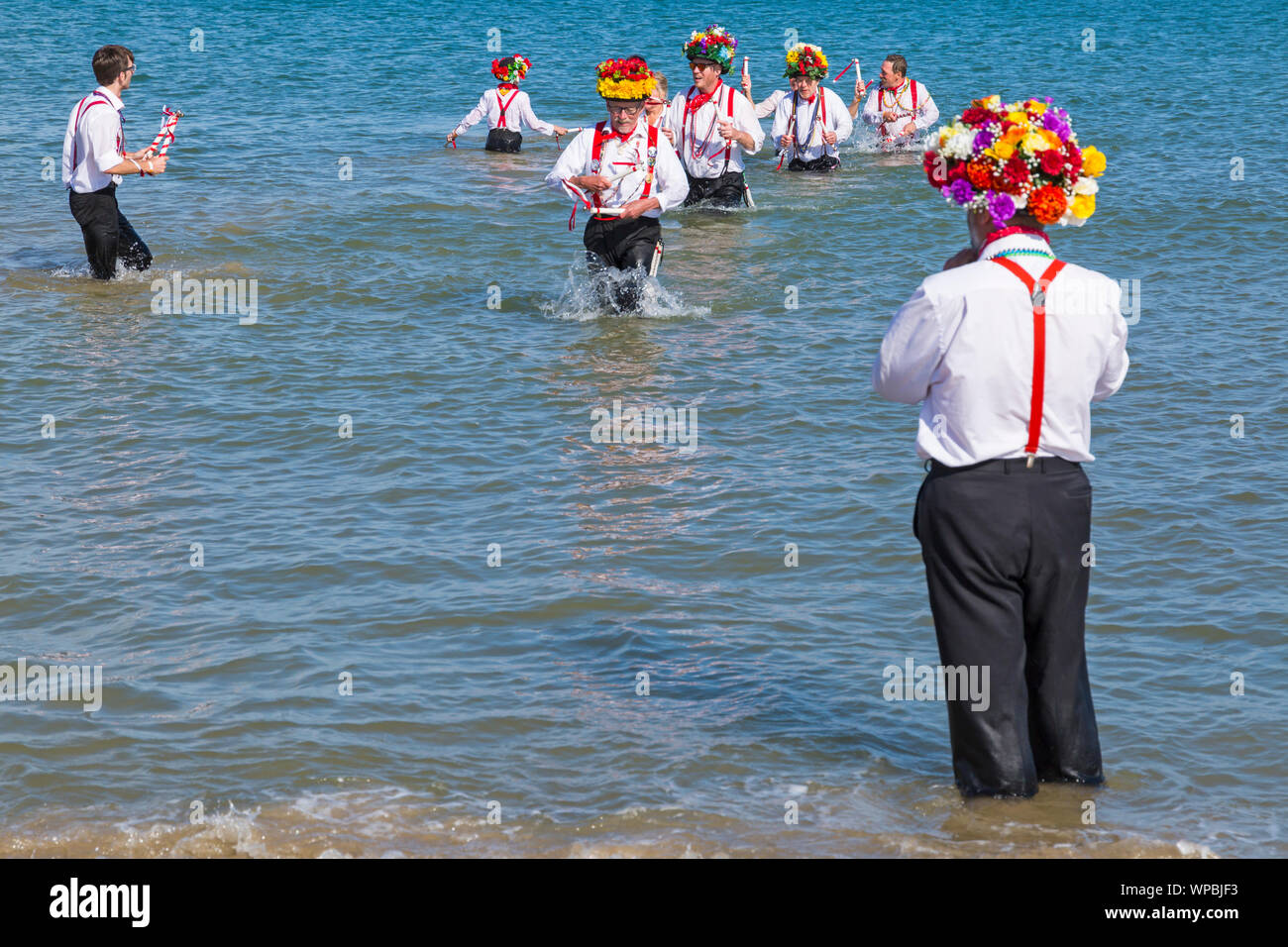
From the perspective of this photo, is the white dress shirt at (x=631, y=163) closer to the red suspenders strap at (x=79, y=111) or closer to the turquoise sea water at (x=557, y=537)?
the turquoise sea water at (x=557, y=537)

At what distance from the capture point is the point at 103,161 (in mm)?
12039

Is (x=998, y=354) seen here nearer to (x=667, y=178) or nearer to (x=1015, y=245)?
(x=1015, y=245)

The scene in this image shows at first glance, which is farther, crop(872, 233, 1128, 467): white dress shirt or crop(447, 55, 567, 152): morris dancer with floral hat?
crop(447, 55, 567, 152): morris dancer with floral hat

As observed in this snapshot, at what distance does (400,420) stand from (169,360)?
218 centimetres

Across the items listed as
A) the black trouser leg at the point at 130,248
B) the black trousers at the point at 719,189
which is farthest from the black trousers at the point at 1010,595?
the black trousers at the point at 719,189

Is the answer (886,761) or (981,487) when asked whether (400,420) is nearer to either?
(886,761)

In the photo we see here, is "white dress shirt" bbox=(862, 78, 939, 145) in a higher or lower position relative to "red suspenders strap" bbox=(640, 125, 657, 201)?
higher

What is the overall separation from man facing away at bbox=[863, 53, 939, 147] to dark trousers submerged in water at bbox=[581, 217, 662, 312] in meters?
8.69

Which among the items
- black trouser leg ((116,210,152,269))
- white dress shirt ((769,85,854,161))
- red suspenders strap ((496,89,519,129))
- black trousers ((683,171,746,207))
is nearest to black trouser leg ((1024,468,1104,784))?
black trouser leg ((116,210,152,269))

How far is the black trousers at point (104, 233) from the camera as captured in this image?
12.6m

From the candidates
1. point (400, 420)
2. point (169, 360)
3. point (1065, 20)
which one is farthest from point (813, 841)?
point (1065, 20)

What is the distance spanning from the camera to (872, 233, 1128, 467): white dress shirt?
4512 millimetres

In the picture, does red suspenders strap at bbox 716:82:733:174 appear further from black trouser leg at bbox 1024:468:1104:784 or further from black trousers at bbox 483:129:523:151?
black trouser leg at bbox 1024:468:1104:784

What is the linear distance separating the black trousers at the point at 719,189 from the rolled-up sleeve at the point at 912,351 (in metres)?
11.5
